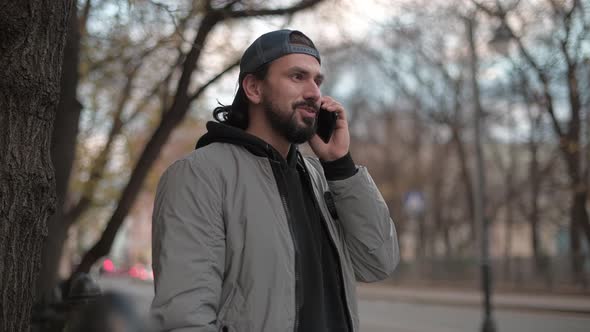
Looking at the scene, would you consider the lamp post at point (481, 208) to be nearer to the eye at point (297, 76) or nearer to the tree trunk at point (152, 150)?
the tree trunk at point (152, 150)

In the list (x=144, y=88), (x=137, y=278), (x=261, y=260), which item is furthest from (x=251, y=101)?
(x=137, y=278)

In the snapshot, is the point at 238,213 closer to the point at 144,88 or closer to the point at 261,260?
the point at 261,260

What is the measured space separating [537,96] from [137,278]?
1327 inches

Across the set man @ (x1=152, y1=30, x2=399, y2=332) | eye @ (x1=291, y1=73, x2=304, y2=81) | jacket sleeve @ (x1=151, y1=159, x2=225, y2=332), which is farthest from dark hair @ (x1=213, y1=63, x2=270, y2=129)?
jacket sleeve @ (x1=151, y1=159, x2=225, y2=332)

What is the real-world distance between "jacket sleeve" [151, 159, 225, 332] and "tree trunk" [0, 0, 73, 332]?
78 cm

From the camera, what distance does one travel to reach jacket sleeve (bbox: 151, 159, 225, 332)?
206 centimetres

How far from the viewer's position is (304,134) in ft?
8.35

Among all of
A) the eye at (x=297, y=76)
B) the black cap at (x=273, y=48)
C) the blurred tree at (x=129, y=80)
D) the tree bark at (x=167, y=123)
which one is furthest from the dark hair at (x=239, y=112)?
the tree bark at (x=167, y=123)

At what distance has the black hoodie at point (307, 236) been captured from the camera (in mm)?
2293

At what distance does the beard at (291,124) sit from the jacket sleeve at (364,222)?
0.22 metres

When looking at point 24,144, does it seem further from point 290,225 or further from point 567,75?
point 567,75

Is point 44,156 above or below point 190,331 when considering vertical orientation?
above

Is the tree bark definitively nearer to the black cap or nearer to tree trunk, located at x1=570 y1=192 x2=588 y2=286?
the black cap

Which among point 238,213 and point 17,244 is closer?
point 238,213
